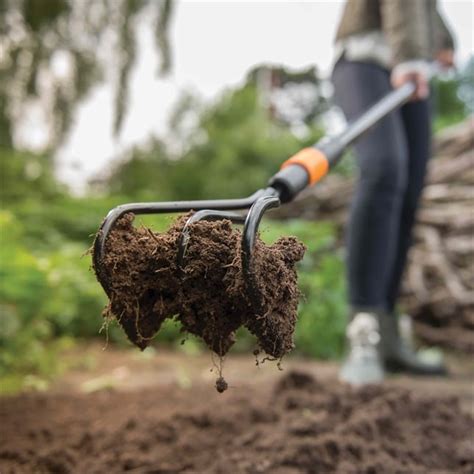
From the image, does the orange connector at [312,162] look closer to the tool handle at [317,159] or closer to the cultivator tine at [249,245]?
the tool handle at [317,159]

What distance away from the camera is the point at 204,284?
1.21 meters

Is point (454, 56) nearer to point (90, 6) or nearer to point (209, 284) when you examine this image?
point (209, 284)

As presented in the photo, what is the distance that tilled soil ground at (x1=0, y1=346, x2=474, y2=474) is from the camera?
152 centimetres

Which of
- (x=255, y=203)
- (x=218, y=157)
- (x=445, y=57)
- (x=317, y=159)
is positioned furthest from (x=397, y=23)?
(x=218, y=157)

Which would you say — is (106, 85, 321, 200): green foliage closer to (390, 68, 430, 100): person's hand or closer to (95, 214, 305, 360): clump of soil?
(390, 68, 430, 100): person's hand

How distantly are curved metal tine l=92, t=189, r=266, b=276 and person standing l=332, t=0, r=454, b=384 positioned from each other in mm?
1270

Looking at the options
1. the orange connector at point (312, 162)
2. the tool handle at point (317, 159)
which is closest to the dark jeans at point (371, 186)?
the tool handle at point (317, 159)

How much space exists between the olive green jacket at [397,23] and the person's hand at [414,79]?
5 centimetres

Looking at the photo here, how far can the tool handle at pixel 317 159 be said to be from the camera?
151cm

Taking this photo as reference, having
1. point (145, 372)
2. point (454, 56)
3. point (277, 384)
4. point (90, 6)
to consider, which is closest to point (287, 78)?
point (90, 6)

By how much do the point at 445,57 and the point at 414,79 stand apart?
760 millimetres

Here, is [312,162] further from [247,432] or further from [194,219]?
[247,432]

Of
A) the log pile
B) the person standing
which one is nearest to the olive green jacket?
the person standing

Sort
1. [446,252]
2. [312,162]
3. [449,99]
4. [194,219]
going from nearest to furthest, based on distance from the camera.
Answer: [194,219]
[312,162]
[446,252]
[449,99]
